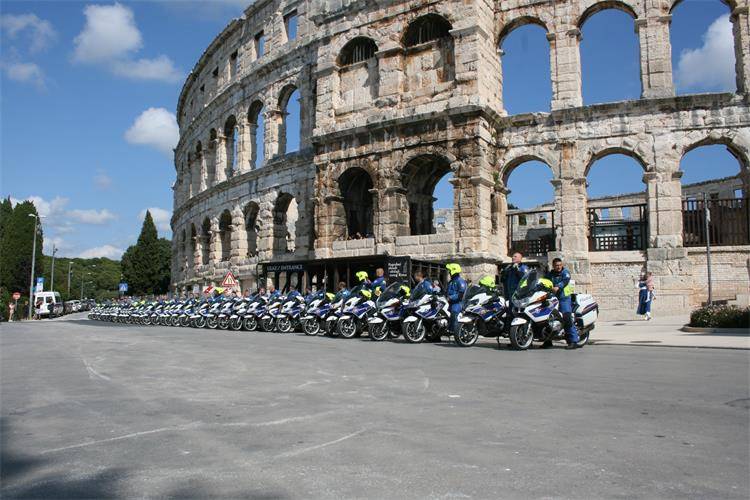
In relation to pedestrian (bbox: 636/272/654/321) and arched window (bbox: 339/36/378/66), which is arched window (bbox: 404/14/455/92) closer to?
arched window (bbox: 339/36/378/66)

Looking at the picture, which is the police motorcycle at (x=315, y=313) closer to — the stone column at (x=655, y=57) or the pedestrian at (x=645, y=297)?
the pedestrian at (x=645, y=297)

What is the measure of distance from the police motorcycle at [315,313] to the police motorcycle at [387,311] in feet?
7.68

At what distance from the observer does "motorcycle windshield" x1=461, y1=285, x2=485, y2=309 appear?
11602 mm

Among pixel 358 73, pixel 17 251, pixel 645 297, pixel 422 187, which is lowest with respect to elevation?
pixel 645 297

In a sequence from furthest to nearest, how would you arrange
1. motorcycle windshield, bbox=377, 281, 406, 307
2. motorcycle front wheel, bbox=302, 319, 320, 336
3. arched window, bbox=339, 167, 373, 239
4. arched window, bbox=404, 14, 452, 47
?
arched window, bbox=339, 167, 373, 239 < arched window, bbox=404, 14, 452, 47 < motorcycle front wheel, bbox=302, 319, 320, 336 < motorcycle windshield, bbox=377, 281, 406, 307

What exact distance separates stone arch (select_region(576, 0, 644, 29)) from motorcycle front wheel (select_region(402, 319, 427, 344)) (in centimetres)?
1234

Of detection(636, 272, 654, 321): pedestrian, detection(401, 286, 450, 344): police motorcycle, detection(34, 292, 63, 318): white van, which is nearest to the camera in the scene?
detection(401, 286, 450, 344): police motorcycle

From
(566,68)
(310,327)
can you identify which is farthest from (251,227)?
(566,68)

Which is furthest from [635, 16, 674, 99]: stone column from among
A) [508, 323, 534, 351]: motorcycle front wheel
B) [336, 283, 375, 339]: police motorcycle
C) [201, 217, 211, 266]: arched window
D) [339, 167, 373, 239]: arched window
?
[201, 217, 211, 266]: arched window

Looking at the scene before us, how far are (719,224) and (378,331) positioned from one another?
1146cm

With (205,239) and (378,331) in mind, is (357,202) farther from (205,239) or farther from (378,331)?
(205,239)

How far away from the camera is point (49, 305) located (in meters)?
47.4

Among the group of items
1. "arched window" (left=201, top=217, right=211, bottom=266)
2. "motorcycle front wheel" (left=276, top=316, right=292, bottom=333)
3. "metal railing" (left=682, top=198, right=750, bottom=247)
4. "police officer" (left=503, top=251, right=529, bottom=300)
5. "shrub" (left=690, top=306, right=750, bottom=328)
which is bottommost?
"motorcycle front wheel" (left=276, top=316, right=292, bottom=333)

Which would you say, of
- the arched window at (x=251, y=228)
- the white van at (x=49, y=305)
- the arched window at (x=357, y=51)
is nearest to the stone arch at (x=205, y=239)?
the arched window at (x=251, y=228)
